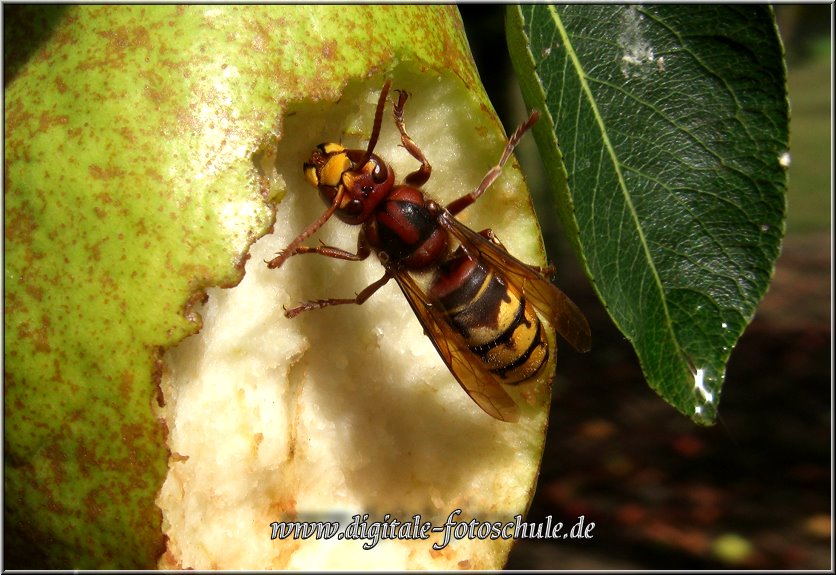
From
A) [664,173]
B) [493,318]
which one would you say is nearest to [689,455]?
[493,318]

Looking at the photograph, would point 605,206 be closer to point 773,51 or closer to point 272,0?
point 773,51

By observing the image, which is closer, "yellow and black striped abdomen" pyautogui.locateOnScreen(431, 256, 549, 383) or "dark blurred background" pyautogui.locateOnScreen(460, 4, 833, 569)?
"yellow and black striped abdomen" pyautogui.locateOnScreen(431, 256, 549, 383)

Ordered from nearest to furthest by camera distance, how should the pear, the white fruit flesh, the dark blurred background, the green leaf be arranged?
the pear → the green leaf → the white fruit flesh → the dark blurred background

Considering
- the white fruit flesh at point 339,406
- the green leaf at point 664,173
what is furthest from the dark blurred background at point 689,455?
the green leaf at point 664,173

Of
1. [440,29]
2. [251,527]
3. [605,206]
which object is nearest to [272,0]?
[440,29]

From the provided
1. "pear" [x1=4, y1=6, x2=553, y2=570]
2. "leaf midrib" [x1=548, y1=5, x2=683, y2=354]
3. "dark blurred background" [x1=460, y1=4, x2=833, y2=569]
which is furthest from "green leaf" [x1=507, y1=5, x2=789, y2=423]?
"dark blurred background" [x1=460, y1=4, x2=833, y2=569]

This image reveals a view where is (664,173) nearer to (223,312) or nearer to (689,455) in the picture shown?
(223,312)

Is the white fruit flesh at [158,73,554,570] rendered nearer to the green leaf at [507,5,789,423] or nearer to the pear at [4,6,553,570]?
the pear at [4,6,553,570]

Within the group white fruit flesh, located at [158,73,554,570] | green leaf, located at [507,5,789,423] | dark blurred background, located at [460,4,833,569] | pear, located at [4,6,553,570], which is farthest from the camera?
dark blurred background, located at [460,4,833,569]
